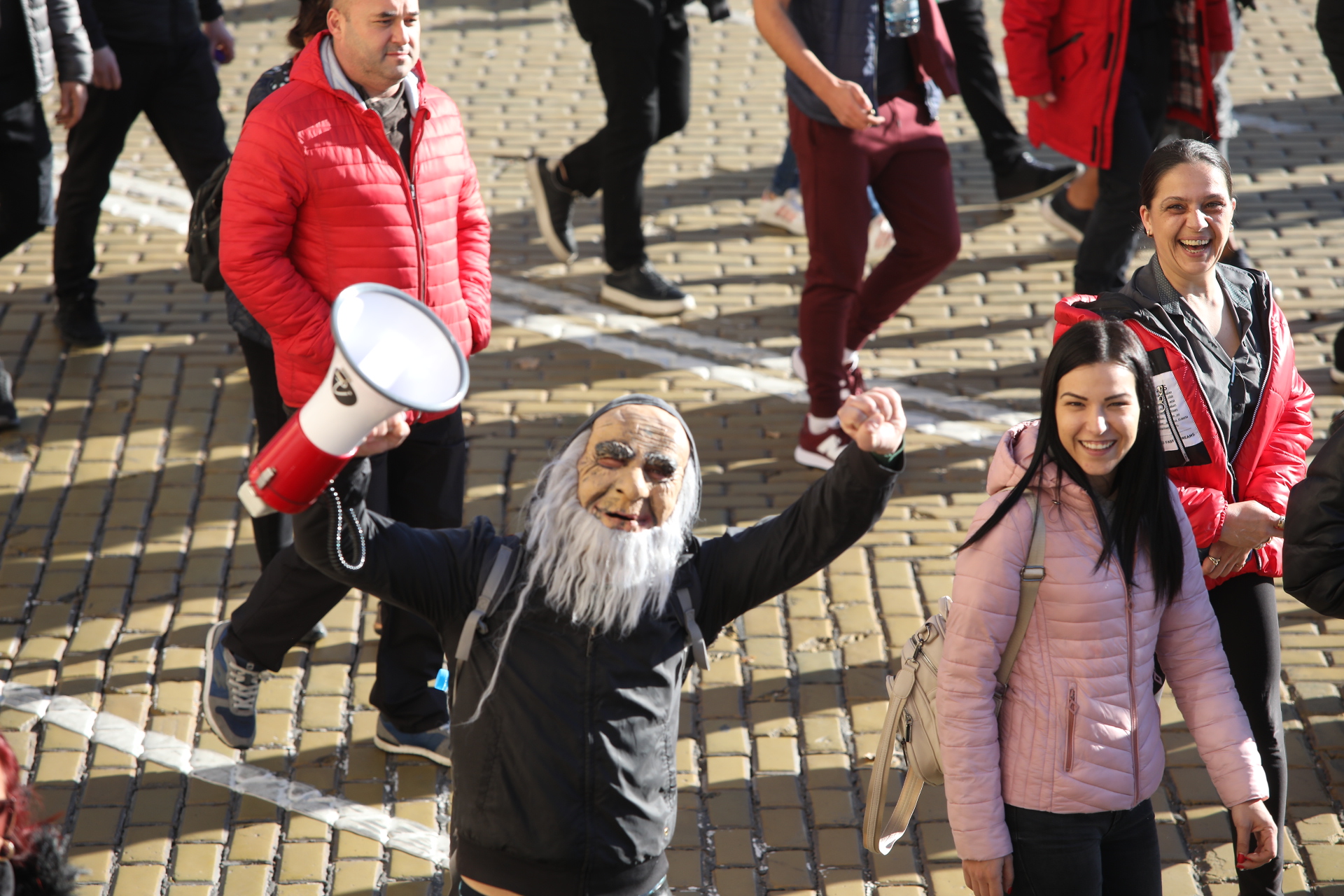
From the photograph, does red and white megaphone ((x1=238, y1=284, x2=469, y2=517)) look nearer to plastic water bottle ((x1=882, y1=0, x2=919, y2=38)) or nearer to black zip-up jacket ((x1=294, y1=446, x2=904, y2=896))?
black zip-up jacket ((x1=294, y1=446, x2=904, y2=896))

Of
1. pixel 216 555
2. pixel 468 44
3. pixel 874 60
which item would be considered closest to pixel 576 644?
pixel 216 555

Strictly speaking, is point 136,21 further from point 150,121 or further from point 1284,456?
point 1284,456

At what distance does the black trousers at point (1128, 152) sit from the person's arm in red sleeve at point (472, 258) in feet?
8.78

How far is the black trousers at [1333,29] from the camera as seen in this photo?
5535 millimetres

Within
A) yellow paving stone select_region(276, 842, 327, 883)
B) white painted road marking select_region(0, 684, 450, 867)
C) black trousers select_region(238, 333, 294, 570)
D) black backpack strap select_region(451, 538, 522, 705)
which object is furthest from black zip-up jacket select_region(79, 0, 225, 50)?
black backpack strap select_region(451, 538, 522, 705)

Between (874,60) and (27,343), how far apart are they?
13.3 ft

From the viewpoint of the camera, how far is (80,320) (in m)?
6.19

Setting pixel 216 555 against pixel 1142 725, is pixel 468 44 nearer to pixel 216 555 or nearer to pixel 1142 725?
pixel 216 555

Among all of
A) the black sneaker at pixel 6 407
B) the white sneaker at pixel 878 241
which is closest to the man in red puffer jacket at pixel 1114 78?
the white sneaker at pixel 878 241

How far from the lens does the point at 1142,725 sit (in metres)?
2.85

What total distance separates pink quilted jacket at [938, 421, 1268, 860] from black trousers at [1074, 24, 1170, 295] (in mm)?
2858

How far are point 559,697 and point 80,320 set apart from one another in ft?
14.7

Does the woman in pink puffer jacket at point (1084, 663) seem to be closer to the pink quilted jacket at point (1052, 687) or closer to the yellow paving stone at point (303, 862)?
the pink quilted jacket at point (1052, 687)

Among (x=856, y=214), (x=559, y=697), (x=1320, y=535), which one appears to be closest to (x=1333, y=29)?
(x=856, y=214)
